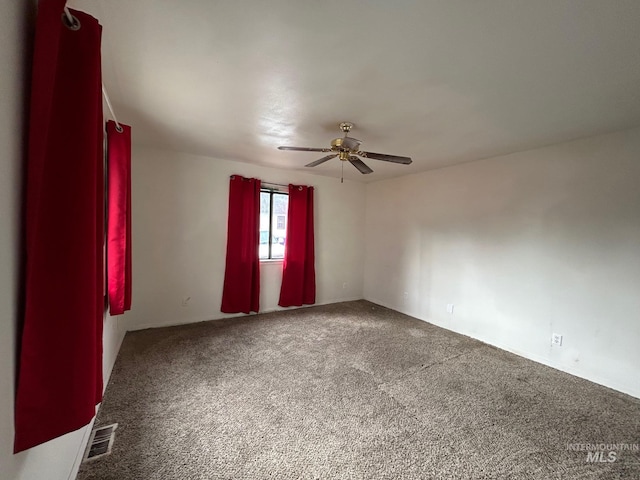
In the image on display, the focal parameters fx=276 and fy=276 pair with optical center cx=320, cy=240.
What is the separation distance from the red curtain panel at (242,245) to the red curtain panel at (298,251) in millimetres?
533

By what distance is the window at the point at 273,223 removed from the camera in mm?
4348

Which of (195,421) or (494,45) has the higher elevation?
(494,45)

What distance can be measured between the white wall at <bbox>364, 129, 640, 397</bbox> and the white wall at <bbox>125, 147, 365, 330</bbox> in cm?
230

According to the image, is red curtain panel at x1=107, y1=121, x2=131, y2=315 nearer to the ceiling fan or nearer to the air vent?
the air vent

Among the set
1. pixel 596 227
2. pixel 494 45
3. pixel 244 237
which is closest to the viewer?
pixel 494 45

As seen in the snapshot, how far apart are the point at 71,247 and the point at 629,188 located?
383cm

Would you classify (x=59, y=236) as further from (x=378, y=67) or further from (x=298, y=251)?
(x=298, y=251)

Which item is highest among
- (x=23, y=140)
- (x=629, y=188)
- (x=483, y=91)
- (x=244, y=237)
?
(x=483, y=91)

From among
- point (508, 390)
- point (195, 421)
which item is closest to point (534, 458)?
point (508, 390)

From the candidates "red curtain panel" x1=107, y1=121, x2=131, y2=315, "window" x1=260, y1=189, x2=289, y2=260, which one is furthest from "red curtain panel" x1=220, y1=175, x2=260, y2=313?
"red curtain panel" x1=107, y1=121, x2=131, y2=315

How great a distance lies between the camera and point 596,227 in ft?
8.46

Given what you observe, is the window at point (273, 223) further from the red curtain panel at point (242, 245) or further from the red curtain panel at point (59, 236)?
the red curtain panel at point (59, 236)

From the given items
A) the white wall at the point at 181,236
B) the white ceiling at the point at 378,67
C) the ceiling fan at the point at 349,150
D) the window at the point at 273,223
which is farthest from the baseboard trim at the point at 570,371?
the white wall at the point at 181,236

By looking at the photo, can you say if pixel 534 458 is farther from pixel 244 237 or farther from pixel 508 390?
pixel 244 237
